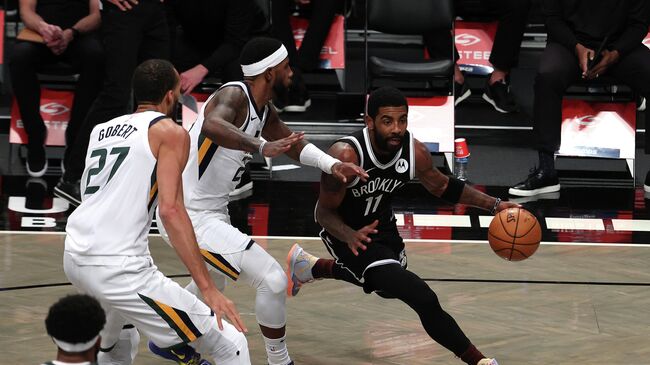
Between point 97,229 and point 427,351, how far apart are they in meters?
1.87

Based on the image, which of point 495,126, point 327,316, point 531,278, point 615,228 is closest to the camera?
point 327,316

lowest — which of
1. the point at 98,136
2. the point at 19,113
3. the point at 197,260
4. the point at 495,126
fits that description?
the point at 495,126

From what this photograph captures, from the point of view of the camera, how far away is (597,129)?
9602mm

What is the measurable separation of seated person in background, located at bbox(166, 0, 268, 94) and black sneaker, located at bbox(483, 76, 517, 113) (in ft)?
7.82

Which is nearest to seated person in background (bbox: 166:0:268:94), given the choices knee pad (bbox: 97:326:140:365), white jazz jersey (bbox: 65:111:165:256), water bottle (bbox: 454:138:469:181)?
water bottle (bbox: 454:138:469:181)

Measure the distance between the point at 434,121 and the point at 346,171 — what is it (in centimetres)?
431

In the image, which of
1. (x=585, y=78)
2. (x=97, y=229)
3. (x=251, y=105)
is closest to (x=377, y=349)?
(x=251, y=105)

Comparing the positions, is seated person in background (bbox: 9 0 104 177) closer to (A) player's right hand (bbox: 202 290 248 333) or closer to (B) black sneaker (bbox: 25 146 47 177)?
(B) black sneaker (bbox: 25 146 47 177)

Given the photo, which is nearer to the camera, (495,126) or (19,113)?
(19,113)

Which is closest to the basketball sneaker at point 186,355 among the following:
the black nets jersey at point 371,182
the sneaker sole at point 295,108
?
the black nets jersey at point 371,182

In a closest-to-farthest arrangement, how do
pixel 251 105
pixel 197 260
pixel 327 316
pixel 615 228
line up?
pixel 197 260 < pixel 251 105 < pixel 327 316 < pixel 615 228

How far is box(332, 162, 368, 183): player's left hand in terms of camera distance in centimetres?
539

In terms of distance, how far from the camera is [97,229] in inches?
190

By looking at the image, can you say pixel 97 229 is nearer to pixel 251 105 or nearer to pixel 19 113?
pixel 251 105
